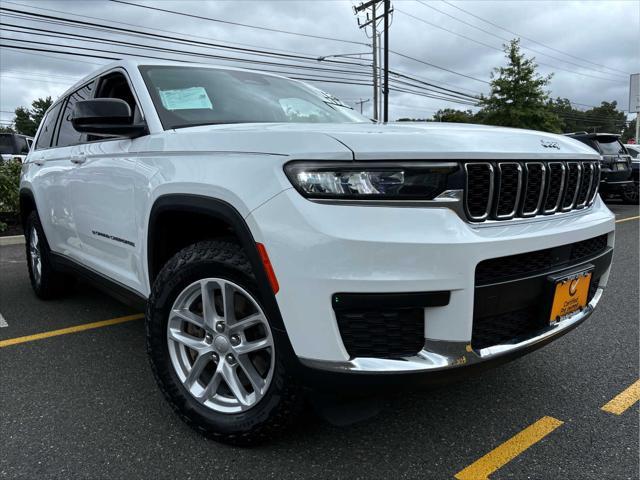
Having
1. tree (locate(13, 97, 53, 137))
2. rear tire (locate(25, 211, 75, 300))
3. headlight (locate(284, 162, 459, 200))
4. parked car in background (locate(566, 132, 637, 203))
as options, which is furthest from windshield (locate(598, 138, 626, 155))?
tree (locate(13, 97, 53, 137))

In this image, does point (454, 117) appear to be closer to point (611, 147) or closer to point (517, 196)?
point (611, 147)

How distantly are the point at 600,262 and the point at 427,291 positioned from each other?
1.19 meters

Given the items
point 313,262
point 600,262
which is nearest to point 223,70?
point 313,262

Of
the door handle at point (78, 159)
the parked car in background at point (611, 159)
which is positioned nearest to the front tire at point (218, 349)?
the door handle at point (78, 159)

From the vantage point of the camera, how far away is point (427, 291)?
1.70 metres

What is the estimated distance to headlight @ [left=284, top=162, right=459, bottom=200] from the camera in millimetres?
1752

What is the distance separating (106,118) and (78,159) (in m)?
0.95

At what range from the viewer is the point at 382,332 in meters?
1.76

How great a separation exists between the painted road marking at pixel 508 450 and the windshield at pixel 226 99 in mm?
1934

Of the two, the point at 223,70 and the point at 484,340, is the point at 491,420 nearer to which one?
the point at 484,340

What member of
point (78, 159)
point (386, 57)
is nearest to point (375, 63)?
point (386, 57)

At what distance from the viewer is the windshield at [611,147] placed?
11703mm

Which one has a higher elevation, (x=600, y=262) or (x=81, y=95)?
(x=81, y=95)

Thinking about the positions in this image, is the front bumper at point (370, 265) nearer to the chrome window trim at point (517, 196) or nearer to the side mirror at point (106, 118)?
the chrome window trim at point (517, 196)
